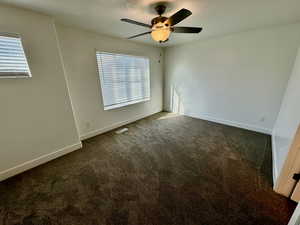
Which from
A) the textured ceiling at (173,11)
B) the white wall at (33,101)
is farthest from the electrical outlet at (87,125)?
the textured ceiling at (173,11)

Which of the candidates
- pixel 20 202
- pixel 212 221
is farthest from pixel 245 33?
pixel 20 202

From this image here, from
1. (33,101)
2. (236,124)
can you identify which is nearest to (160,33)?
(33,101)

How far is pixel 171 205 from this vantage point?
54.9 inches

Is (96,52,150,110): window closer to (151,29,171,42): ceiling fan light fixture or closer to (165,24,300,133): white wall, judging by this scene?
(165,24,300,133): white wall

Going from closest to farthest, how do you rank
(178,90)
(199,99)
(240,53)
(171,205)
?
1. (171,205)
2. (240,53)
3. (199,99)
4. (178,90)

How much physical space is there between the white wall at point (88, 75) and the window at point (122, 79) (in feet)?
0.46

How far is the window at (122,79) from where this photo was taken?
9.82ft

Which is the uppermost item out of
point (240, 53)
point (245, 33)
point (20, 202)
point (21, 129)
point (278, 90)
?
point (245, 33)

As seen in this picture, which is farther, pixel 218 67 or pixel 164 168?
pixel 218 67

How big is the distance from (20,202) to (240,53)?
14.7ft

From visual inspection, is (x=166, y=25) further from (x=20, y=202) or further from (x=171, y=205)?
(x=20, y=202)

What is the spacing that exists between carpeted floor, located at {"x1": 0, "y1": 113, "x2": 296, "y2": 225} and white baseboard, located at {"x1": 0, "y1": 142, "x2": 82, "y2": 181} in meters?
0.10

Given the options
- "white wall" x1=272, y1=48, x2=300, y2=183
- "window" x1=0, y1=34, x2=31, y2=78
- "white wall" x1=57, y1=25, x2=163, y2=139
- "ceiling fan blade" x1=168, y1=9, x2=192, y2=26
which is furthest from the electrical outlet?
"white wall" x1=272, y1=48, x2=300, y2=183

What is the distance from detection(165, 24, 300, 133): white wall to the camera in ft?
8.27
